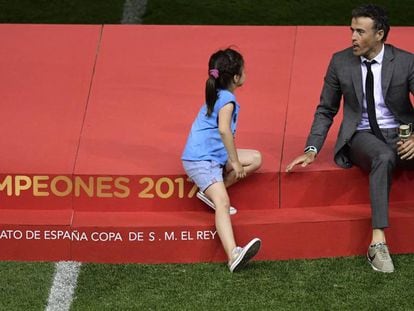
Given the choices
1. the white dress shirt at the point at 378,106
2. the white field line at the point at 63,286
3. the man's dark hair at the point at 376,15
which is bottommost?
the white field line at the point at 63,286

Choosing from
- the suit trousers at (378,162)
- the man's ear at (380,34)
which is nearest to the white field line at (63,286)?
the suit trousers at (378,162)

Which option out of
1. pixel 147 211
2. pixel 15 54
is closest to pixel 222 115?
pixel 147 211

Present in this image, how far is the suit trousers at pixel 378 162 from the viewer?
7.41m

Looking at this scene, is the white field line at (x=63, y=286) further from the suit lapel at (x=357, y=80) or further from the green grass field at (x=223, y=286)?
the suit lapel at (x=357, y=80)

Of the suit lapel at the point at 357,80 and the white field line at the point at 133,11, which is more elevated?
the suit lapel at the point at 357,80

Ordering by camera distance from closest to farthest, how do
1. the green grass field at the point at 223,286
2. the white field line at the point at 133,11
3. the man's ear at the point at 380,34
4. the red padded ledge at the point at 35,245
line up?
the green grass field at the point at 223,286, the red padded ledge at the point at 35,245, the man's ear at the point at 380,34, the white field line at the point at 133,11

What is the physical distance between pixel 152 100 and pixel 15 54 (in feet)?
3.93

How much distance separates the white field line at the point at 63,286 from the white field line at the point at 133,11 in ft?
12.1

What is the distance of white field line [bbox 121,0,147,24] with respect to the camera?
1079cm

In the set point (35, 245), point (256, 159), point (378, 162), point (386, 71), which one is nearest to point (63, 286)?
point (35, 245)

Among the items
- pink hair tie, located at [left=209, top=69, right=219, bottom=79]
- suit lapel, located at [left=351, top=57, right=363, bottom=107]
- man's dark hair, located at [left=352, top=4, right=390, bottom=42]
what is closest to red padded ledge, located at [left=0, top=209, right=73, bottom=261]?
pink hair tie, located at [left=209, top=69, right=219, bottom=79]

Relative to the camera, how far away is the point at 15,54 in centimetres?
927

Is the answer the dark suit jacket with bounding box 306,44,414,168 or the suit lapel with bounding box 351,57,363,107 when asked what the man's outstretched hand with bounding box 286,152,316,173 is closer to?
the dark suit jacket with bounding box 306,44,414,168

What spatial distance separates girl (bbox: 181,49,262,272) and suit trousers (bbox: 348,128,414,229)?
2.02 ft
